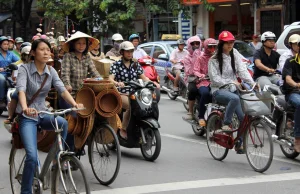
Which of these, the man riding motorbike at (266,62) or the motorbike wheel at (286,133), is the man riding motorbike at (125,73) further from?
the man riding motorbike at (266,62)

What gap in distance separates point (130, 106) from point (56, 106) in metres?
1.15

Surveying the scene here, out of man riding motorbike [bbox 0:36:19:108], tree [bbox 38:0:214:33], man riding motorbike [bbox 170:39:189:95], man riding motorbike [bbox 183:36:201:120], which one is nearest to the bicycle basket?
man riding motorbike [bbox 183:36:201:120]

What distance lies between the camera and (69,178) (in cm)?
595

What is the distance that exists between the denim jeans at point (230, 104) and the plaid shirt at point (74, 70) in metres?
1.87

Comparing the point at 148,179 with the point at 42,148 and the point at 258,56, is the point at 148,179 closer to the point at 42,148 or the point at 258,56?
the point at 42,148

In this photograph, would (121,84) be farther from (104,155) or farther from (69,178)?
(69,178)

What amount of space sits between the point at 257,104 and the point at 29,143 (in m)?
3.50

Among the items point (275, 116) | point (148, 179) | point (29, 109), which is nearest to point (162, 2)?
point (275, 116)

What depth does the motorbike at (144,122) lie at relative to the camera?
939cm

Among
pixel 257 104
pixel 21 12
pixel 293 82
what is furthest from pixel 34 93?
pixel 21 12

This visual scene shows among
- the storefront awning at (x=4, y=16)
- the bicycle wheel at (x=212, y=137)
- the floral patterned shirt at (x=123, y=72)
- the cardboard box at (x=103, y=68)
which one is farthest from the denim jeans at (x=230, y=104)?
the storefront awning at (x=4, y=16)

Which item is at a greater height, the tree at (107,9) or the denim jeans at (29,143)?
the tree at (107,9)

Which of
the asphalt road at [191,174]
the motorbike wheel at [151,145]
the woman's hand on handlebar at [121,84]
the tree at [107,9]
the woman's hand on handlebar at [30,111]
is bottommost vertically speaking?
the asphalt road at [191,174]

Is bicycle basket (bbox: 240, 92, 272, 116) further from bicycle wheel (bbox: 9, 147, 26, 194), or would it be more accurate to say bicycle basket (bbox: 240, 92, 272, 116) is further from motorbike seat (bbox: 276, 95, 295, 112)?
bicycle wheel (bbox: 9, 147, 26, 194)
